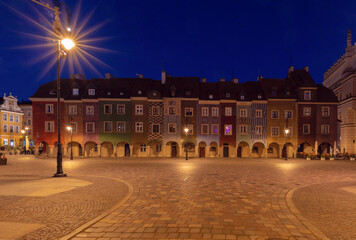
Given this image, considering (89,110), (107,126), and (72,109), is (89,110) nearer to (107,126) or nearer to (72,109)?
(72,109)

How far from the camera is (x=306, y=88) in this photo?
31.2 m

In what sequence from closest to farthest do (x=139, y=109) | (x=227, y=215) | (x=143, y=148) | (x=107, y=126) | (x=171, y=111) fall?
(x=227, y=215) → (x=171, y=111) → (x=139, y=109) → (x=107, y=126) → (x=143, y=148)

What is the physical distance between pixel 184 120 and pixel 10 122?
49.3 metres

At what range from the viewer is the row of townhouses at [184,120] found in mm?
30656

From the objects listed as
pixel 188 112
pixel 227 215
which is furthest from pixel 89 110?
pixel 227 215

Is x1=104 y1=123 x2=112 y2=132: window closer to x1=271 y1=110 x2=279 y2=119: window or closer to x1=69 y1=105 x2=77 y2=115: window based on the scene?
x1=69 y1=105 x2=77 y2=115: window

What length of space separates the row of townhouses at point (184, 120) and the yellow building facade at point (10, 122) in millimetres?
27151

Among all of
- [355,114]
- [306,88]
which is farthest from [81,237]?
[355,114]

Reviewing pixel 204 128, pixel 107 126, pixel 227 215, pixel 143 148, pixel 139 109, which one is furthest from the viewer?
pixel 143 148

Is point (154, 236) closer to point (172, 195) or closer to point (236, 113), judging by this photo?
point (172, 195)

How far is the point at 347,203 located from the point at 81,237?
32.3 ft

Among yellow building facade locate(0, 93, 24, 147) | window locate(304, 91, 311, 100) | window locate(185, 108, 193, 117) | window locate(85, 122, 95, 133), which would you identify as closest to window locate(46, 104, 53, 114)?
window locate(85, 122, 95, 133)

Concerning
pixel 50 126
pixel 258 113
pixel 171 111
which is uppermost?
pixel 171 111

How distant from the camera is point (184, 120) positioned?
1206 inches
